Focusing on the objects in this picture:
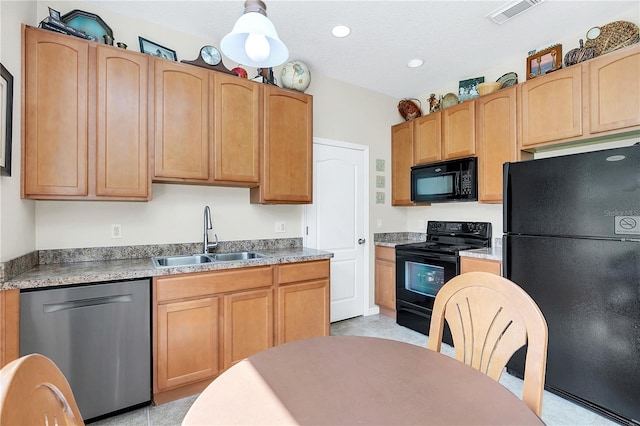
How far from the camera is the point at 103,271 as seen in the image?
1901 millimetres

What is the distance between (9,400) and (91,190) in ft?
6.36

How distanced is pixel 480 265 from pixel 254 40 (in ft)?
8.23

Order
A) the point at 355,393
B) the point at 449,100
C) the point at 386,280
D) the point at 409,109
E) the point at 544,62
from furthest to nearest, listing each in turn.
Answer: the point at 409,109 → the point at 386,280 → the point at 449,100 → the point at 544,62 → the point at 355,393

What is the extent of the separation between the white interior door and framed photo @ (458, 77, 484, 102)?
1187 mm

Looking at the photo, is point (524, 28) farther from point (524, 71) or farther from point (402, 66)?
point (402, 66)

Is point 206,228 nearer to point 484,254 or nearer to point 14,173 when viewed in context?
point 14,173

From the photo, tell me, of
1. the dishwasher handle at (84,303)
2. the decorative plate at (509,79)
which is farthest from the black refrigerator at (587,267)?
the dishwasher handle at (84,303)

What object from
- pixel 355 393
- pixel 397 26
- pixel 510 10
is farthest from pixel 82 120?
pixel 510 10

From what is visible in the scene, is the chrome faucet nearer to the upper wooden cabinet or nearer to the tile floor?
the tile floor

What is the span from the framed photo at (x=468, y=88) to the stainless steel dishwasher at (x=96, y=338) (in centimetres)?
342

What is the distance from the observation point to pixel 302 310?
103 inches

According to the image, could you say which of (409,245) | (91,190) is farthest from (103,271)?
(409,245)

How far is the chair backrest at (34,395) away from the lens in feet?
1.58

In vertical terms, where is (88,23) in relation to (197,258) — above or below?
above
